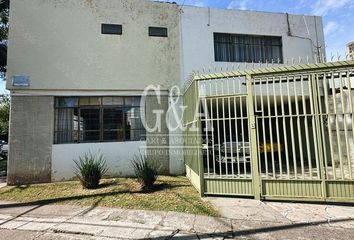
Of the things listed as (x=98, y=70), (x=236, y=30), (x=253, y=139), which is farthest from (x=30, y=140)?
(x=236, y=30)

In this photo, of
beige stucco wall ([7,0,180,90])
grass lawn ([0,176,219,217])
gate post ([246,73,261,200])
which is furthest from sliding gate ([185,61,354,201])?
beige stucco wall ([7,0,180,90])

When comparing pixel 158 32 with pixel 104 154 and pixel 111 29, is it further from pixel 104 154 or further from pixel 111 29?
pixel 104 154

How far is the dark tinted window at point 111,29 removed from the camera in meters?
9.05

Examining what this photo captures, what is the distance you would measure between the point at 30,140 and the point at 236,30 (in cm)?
896

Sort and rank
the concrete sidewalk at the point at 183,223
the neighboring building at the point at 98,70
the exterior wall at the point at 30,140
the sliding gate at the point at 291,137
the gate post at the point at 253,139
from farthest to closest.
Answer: the neighboring building at the point at 98,70, the exterior wall at the point at 30,140, the gate post at the point at 253,139, the sliding gate at the point at 291,137, the concrete sidewalk at the point at 183,223

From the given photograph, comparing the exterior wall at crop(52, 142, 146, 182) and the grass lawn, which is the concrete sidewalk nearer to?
the grass lawn

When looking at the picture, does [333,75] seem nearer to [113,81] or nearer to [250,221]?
[250,221]

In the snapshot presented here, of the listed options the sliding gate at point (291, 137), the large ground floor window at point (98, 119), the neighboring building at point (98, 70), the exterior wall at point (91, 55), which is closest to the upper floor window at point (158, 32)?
the neighboring building at point (98, 70)

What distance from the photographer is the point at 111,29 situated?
29.9 feet

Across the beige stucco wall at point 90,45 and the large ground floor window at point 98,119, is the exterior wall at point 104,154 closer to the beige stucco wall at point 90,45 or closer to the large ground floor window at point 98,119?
the large ground floor window at point 98,119

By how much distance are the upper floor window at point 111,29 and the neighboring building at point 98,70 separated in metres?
0.04

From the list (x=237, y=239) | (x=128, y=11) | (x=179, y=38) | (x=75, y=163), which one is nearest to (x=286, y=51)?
(x=179, y=38)

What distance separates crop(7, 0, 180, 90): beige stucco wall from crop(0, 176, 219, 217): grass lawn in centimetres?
351

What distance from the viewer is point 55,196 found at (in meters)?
6.54
